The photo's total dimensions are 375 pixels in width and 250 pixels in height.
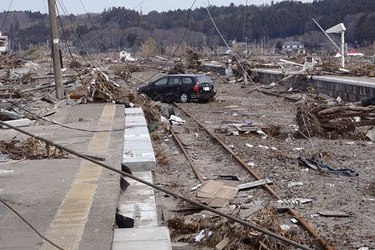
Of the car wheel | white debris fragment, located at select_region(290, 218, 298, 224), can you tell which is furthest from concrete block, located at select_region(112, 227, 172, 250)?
the car wheel

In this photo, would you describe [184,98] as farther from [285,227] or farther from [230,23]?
[230,23]

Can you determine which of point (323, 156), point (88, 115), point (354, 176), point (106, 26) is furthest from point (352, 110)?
point (106, 26)

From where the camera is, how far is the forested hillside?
80000 mm

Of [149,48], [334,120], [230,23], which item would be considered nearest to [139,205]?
[334,120]

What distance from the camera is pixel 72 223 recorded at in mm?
7316

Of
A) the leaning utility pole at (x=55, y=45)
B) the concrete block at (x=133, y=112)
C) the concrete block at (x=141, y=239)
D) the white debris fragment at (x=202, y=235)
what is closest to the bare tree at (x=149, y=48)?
the leaning utility pole at (x=55, y=45)

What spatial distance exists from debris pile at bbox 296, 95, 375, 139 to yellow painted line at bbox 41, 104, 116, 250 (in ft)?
30.7

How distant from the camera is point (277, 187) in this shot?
39.9ft

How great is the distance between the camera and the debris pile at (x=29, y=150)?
12133mm

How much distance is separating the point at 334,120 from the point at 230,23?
53.4 meters

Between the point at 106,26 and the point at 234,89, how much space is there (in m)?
66.3

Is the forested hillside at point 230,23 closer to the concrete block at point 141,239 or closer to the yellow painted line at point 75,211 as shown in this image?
the yellow painted line at point 75,211

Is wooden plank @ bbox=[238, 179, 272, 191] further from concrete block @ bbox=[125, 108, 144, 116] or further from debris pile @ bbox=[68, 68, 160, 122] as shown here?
debris pile @ bbox=[68, 68, 160, 122]

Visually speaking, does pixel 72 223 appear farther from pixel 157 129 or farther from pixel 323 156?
pixel 157 129
